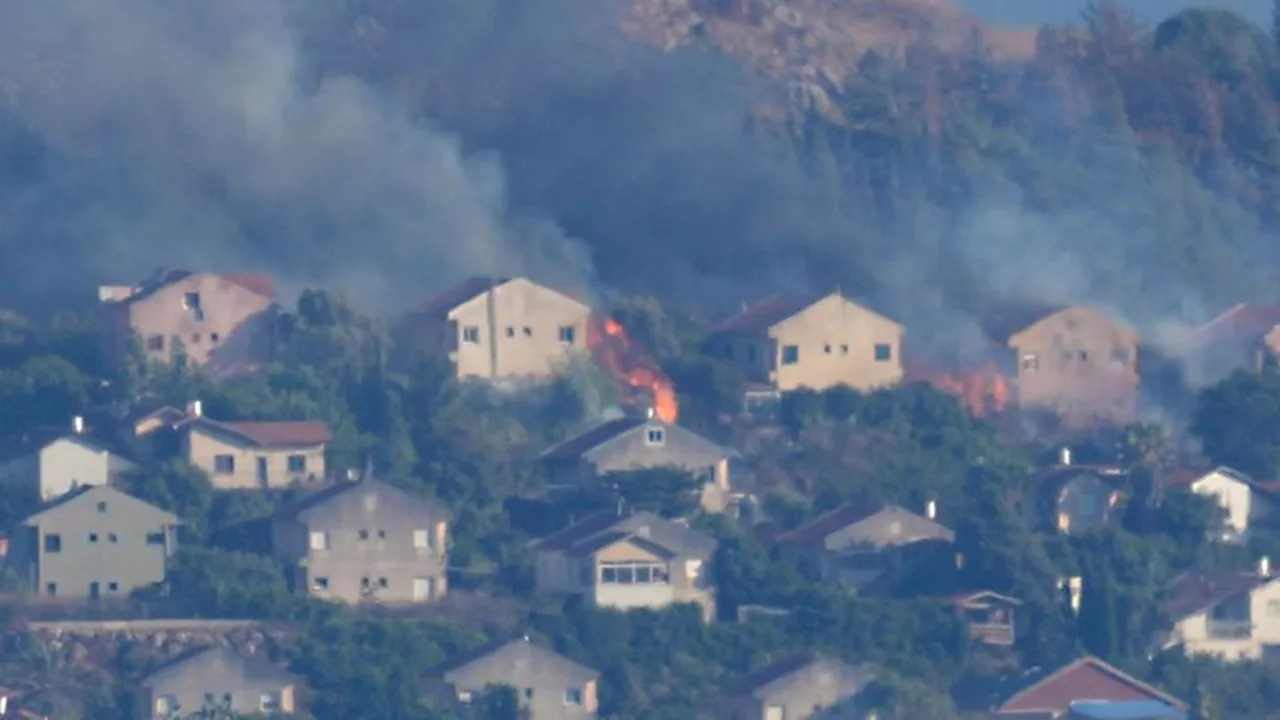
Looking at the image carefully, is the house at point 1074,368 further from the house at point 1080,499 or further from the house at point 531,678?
the house at point 531,678

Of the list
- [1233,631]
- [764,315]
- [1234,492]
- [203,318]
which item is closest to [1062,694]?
[1233,631]

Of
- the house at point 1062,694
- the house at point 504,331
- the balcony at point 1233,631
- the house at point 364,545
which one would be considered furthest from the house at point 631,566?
the house at point 504,331

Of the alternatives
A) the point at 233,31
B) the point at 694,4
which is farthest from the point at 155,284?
the point at 694,4

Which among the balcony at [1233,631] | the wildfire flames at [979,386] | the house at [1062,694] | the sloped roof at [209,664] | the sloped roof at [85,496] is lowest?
the house at [1062,694]

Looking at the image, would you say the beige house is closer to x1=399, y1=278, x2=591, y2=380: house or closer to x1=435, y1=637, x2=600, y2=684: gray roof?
x1=399, y1=278, x2=591, y2=380: house

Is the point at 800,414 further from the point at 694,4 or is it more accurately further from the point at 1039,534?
the point at 694,4

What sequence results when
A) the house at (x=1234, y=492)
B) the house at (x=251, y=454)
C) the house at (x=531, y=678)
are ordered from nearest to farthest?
the house at (x=531, y=678)
the house at (x=251, y=454)
the house at (x=1234, y=492)

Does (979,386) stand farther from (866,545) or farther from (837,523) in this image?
(866,545)
